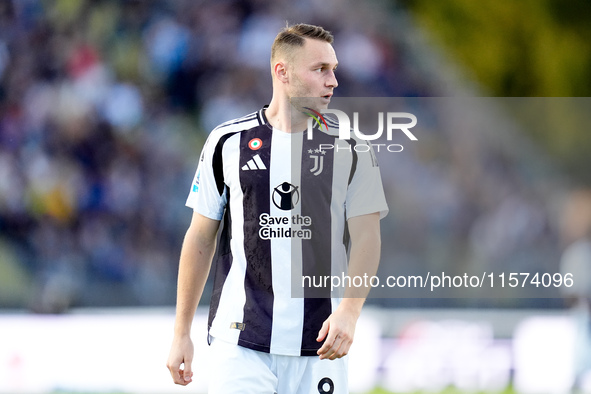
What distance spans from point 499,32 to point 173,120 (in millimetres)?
3710

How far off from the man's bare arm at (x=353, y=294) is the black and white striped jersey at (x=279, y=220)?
0.18 ft

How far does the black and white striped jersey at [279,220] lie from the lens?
2.94m

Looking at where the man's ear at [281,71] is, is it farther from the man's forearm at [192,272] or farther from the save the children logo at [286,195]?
the man's forearm at [192,272]

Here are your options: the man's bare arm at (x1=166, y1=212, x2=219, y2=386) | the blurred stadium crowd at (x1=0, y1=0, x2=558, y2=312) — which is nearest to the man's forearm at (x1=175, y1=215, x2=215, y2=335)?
the man's bare arm at (x1=166, y1=212, x2=219, y2=386)

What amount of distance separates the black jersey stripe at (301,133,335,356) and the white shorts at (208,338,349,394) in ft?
0.19

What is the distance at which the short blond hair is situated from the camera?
10.0 ft

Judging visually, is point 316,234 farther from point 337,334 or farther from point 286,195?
point 337,334

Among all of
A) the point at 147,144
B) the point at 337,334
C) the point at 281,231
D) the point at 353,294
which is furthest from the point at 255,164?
the point at 147,144

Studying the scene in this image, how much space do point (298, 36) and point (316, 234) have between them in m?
0.73

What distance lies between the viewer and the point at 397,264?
657cm

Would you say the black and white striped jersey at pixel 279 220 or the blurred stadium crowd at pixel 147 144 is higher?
the blurred stadium crowd at pixel 147 144

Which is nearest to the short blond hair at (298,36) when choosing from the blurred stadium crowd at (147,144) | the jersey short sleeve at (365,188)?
the jersey short sleeve at (365,188)

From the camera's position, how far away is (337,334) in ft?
8.75

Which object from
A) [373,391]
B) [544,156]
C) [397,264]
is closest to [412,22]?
[544,156]
